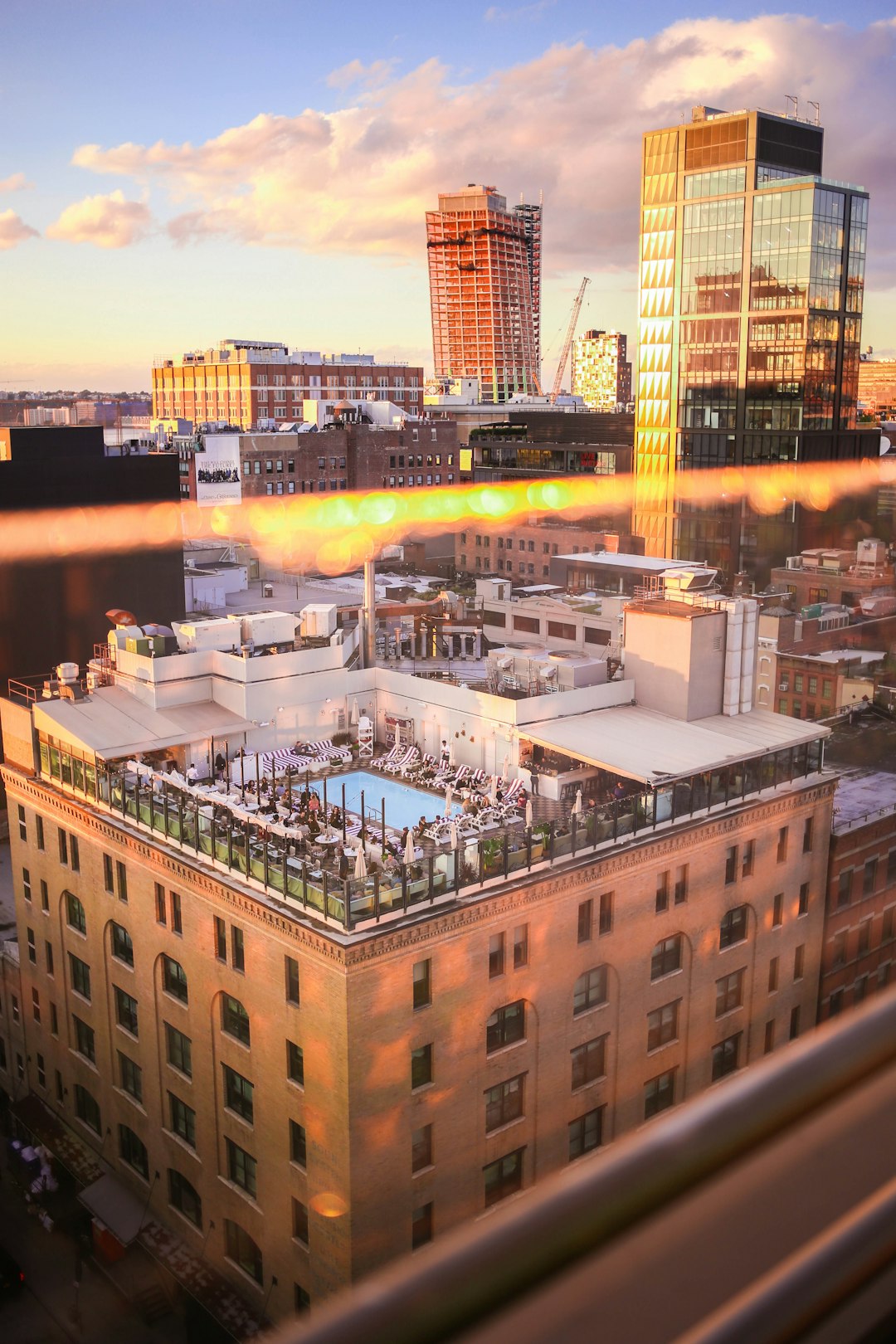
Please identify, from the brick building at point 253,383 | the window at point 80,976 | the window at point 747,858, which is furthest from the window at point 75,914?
the brick building at point 253,383

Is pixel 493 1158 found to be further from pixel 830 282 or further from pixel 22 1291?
pixel 830 282

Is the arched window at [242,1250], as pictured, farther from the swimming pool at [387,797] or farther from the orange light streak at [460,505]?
the orange light streak at [460,505]

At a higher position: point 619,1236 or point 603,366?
point 603,366

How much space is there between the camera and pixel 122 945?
839 centimetres

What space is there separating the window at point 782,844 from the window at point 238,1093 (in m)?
4.40

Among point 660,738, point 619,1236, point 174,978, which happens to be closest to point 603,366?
point 660,738

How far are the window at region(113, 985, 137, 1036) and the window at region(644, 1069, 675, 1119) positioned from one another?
366 centimetres

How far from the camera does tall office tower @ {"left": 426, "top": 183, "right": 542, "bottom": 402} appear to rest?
226ft

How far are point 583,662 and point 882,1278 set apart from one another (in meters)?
9.60

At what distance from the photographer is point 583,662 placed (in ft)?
33.3

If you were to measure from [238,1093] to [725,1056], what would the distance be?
12.0 feet

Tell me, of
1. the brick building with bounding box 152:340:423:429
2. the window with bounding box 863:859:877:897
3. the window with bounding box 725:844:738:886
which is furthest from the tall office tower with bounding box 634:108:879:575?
the window with bounding box 725:844:738:886

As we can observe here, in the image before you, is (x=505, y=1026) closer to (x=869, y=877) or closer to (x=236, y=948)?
(x=236, y=948)

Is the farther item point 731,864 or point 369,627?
point 369,627
